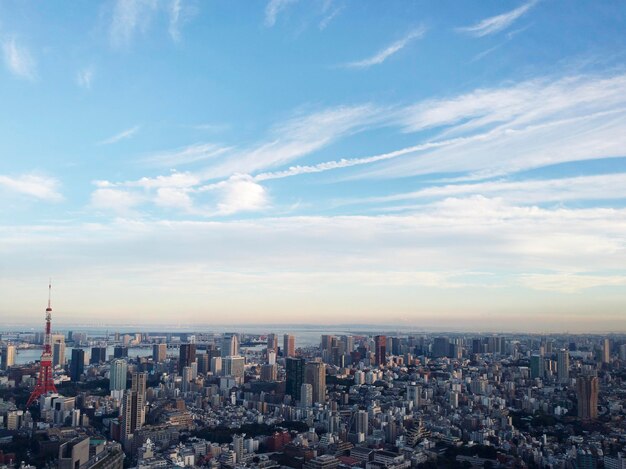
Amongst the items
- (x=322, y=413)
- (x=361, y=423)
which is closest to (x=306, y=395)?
(x=322, y=413)

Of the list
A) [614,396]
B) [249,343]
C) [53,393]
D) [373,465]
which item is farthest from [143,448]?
[249,343]

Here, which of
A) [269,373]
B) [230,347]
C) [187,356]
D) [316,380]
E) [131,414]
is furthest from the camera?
[230,347]

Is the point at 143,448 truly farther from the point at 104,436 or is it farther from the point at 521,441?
the point at 521,441

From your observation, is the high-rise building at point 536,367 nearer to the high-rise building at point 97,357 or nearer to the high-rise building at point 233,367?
the high-rise building at point 233,367

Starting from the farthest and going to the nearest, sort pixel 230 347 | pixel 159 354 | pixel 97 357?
pixel 230 347
pixel 159 354
pixel 97 357

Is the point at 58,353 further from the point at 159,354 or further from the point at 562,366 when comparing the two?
the point at 562,366

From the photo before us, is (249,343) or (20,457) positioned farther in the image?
(249,343)
